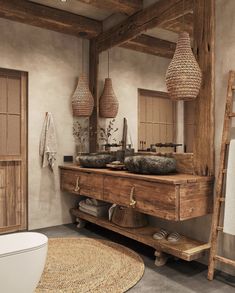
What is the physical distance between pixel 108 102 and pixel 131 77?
49cm

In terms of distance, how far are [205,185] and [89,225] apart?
6.48 ft

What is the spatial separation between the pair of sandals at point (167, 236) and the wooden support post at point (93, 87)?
1.64 m

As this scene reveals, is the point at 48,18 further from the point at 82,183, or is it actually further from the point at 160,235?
the point at 160,235

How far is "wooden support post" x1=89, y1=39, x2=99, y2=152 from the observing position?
4043 mm

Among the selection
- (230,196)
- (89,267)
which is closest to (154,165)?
(230,196)

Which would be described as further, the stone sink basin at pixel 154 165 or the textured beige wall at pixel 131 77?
the textured beige wall at pixel 131 77

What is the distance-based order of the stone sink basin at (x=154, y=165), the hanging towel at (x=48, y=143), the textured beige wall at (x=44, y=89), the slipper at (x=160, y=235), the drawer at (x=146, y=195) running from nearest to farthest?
the drawer at (x=146, y=195) → the stone sink basin at (x=154, y=165) → the slipper at (x=160, y=235) → the textured beige wall at (x=44, y=89) → the hanging towel at (x=48, y=143)

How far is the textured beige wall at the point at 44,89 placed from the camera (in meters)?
3.61

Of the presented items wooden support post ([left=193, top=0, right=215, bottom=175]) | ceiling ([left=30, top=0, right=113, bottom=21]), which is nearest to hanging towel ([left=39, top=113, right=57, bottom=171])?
ceiling ([left=30, top=0, right=113, bottom=21])

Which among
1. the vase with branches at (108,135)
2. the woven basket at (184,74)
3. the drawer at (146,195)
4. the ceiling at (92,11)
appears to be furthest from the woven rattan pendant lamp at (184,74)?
the vase with branches at (108,135)

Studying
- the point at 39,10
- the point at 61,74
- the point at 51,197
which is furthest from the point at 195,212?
the point at 39,10

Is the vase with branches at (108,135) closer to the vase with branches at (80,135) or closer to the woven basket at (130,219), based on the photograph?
the vase with branches at (80,135)

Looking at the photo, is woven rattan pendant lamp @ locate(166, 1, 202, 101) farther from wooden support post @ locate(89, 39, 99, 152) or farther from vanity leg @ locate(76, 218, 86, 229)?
vanity leg @ locate(76, 218, 86, 229)

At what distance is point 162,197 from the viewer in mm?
2402
